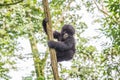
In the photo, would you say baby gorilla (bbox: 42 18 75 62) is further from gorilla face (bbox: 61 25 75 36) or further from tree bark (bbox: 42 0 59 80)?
tree bark (bbox: 42 0 59 80)

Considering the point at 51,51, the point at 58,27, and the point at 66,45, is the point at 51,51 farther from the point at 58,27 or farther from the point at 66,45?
the point at 58,27

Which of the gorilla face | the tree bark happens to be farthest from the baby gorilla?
the tree bark

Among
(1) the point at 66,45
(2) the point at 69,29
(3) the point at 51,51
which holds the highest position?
(2) the point at 69,29

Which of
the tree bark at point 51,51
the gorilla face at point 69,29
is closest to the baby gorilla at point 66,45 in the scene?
the gorilla face at point 69,29

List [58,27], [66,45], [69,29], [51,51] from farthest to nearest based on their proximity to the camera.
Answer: [58,27] → [69,29] → [66,45] → [51,51]

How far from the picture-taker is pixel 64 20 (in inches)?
393

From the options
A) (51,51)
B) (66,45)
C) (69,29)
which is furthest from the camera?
(69,29)

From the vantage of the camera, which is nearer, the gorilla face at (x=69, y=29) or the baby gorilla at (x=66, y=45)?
the baby gorilla at (x=66, y=45)

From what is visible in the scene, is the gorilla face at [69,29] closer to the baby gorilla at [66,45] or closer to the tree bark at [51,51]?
the baby gorilla at [66,45]

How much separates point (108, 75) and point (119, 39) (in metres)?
1.36

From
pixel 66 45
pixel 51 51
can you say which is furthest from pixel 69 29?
pixel 51 51

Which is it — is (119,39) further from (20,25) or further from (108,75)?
(20,25)

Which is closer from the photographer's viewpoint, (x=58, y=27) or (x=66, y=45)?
(x=66, y=45)

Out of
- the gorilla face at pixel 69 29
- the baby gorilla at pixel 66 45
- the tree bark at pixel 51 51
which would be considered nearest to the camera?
the tree bark at pixel 51 51
